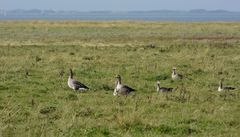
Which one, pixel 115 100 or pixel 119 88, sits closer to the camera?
pixel 115 100

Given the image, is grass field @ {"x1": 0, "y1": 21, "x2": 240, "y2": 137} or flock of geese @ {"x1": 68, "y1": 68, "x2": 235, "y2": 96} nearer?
grass field @ {"x1": 0, "y1": 21, "x2": 240, "y2": 137}

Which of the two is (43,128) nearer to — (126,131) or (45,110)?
(126,131)

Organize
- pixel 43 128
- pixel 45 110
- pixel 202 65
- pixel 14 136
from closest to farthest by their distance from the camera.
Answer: pixel 14 136 → pixel 43 128 → pixel 45 110 → pixel 202 65

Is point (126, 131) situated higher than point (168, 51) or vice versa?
point (126, 131)

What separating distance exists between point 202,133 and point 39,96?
598 cm

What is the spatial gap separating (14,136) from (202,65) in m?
15.4

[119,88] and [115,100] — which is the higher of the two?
[119,88]

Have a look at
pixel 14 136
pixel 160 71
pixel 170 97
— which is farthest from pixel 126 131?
pixel 160 71

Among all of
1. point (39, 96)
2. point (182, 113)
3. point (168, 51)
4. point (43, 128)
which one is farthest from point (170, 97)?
point (168, 51)

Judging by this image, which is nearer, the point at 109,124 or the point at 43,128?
the point at 43,128

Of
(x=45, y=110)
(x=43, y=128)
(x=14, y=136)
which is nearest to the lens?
(x=14, y=136)

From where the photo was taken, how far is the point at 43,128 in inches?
398

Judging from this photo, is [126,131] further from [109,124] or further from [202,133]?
[202,133]

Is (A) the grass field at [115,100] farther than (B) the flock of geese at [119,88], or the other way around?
(B) the flock of geese at [119,88]
